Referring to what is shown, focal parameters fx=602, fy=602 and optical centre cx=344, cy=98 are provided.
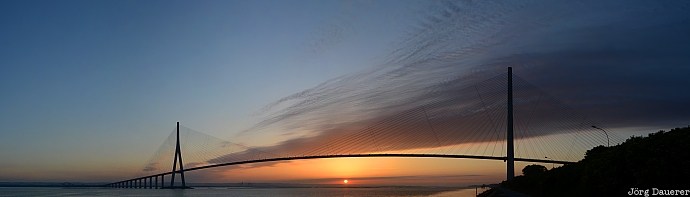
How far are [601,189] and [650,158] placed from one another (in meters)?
3.21

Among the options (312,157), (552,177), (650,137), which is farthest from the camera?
(312,157)

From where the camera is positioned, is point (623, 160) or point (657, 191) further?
point (623, 160)

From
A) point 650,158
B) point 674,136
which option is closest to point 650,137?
point 674,136

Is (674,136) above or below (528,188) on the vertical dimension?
above

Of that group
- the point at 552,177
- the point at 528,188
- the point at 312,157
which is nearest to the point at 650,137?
the point at 552,177

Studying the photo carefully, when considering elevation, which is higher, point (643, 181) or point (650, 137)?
point (650, 137)

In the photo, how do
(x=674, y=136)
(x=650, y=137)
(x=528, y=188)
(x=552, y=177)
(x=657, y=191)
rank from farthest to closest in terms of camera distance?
(x=528, y=188), (x=552, y=177), (x=650, y=137), (x=674, y=136), (x=657, y=191)

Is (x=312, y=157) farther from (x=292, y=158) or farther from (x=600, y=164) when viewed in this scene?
(x=600, y=164)

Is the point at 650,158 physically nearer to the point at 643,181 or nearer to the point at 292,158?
the point at 643,181

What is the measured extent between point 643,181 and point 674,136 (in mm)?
3666

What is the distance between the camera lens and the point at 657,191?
81.3 ft

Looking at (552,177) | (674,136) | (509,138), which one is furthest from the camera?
(509,138)

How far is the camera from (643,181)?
26.6 meters

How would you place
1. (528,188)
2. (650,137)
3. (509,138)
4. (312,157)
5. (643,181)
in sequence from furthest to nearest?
(312,157), (509,138), (528,188), (650,137), (643,181)
